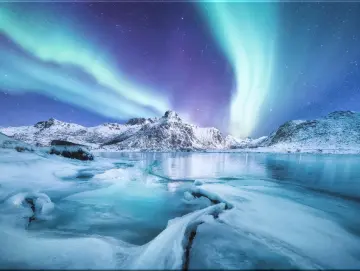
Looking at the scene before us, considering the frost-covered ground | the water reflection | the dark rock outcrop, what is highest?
the dark rock outcrop

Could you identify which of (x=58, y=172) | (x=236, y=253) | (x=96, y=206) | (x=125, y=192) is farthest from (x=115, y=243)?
(x=58, y=172)

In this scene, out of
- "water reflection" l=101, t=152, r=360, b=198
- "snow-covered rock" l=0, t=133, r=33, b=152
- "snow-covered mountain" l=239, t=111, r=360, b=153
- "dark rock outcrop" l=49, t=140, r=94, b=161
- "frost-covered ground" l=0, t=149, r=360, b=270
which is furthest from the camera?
"snow-covered mountain" l=239, t=111, r=360, b=153

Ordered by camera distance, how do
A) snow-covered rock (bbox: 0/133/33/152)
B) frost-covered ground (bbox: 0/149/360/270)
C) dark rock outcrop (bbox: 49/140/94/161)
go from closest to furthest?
1. frost-covered ground (bbox: 0/149/360/270)
2. snow-covered rock (bbox: 0/133/33/152)
3. dark rock outcrop (bbox: 49/140/94/161)

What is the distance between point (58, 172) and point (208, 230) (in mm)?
9492

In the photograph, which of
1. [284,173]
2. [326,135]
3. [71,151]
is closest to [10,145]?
[71,151]

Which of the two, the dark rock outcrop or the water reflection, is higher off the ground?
the dark rock outcrop

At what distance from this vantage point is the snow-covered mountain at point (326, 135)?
11769cm

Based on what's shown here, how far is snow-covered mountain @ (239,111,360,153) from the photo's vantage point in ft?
386

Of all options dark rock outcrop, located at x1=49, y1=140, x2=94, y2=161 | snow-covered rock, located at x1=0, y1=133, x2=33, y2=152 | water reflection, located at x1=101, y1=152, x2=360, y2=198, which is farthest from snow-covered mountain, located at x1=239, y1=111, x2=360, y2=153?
snow-covered rock, located at x1=0, y1=133, x2=33, y2=152

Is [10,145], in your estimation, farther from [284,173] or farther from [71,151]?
[284,173]

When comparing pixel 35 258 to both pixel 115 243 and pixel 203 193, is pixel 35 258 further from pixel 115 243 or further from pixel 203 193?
pixel 203 193

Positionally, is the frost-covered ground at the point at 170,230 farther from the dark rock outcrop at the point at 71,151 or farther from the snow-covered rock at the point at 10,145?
the dark rock outcrop at the point at 71,151

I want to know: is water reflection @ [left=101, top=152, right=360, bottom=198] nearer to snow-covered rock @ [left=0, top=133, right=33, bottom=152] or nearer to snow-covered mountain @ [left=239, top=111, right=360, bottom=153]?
snow-covered rock @ [left=0, top=133, right=33, bottom=152]

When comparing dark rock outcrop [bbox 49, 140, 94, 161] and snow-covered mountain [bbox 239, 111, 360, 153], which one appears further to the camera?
snow-covered mountain [bbox 239, 111, 360, 153]
